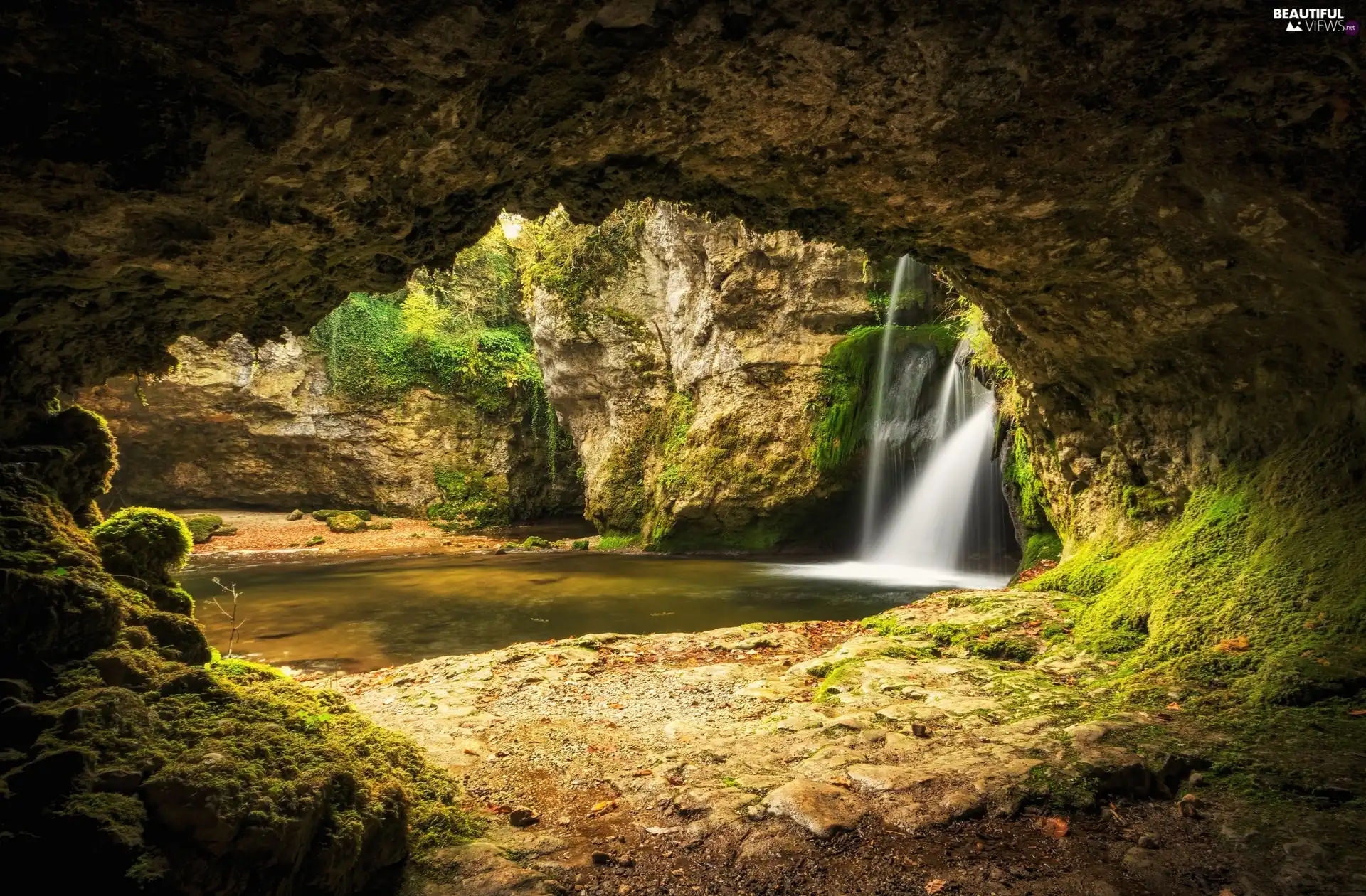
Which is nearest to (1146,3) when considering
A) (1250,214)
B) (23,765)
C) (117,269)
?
(1250,214)

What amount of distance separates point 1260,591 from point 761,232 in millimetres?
3905

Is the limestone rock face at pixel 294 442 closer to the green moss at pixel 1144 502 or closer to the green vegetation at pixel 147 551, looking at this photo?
the green vegetation at pixel 147 551

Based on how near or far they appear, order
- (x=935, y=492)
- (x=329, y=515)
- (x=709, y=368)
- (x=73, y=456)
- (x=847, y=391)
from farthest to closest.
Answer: (x=329, y=515), (x=709, y=368), (x=847, y=391), (x=935, y=492), (x=73, y=456)

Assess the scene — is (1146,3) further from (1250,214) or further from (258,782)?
(258,782)

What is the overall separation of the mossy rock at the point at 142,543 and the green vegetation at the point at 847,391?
12396 mm

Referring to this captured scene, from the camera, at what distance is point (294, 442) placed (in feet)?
68.7

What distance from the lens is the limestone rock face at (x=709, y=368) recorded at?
47.2 feet

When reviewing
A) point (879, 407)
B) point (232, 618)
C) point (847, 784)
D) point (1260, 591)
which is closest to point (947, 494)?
point (879, 407)

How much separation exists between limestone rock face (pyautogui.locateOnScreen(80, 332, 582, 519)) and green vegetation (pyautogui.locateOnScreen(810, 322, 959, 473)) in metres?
11.3

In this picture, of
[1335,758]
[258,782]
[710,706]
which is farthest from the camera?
[710,706]

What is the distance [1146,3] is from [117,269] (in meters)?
4.08

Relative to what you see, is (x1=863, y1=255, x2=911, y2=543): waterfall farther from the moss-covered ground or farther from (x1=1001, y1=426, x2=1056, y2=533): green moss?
the moss-covered ground

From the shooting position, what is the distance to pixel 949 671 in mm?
4539

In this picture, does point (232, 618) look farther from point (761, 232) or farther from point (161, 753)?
point (761, 232)
